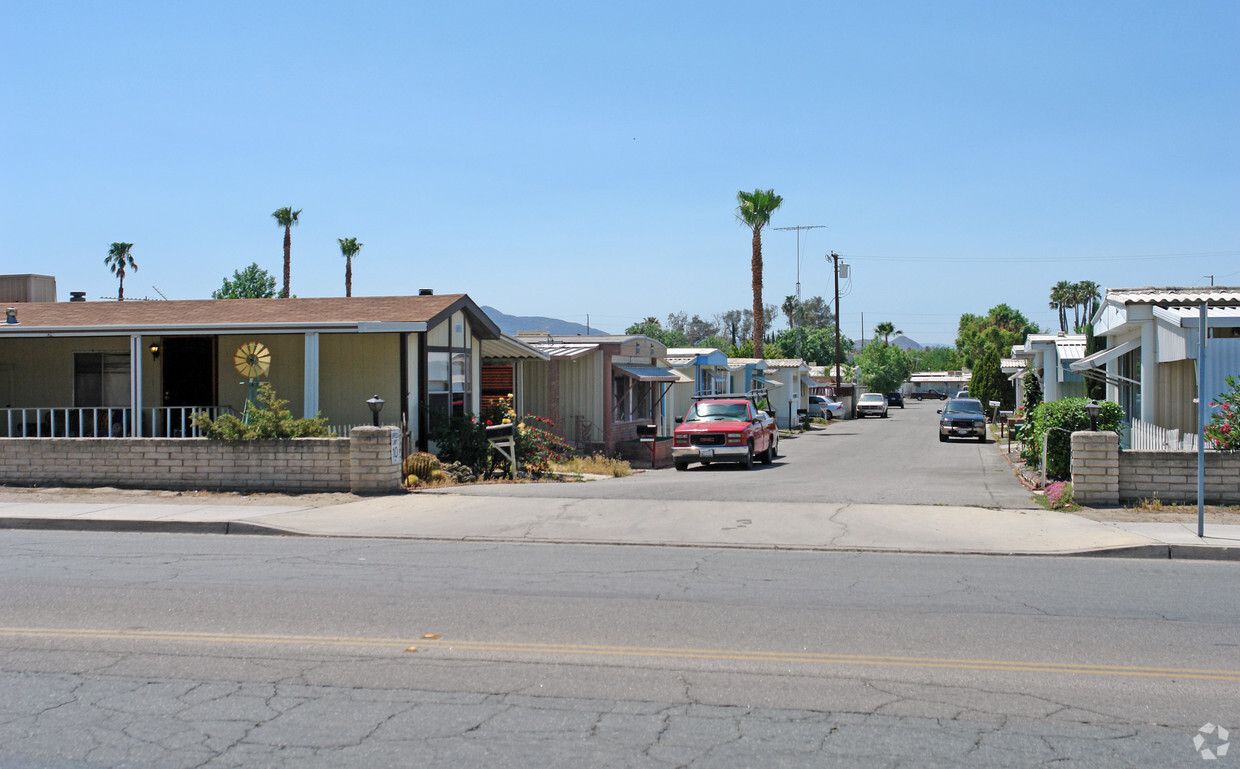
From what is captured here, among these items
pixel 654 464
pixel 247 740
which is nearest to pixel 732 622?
pixel 247 740

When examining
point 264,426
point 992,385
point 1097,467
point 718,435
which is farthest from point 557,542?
point 992,385

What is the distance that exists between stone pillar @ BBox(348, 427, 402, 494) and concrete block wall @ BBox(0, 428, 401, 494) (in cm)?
2

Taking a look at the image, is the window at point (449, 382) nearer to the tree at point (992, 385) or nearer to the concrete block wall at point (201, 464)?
the concrete block wall at point (201, 464)

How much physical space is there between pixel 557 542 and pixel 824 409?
5260 centimetres

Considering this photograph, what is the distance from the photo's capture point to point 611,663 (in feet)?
20.7

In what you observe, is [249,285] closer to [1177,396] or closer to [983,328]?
[1177,396]

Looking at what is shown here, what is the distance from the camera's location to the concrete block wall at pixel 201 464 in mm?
15148

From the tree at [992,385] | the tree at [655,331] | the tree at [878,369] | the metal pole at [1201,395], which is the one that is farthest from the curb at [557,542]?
the tree at [655,331]

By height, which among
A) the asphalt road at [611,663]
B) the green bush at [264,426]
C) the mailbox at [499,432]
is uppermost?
the green bush at [264,426]

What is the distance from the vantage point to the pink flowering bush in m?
13.1

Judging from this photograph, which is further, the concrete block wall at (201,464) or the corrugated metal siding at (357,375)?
the corrugated metal siding at (357,375)

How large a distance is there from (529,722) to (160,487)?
12.5m

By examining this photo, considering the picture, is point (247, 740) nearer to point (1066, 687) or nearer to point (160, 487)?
point (1066, 687)

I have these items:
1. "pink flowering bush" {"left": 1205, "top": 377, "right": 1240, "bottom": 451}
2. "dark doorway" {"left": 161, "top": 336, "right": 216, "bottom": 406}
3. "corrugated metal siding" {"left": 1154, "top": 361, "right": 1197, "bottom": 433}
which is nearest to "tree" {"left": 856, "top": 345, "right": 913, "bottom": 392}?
"corrugated metal siding" {"left": 1154, "top": 361, "right": 1197, "bottom": 433}
